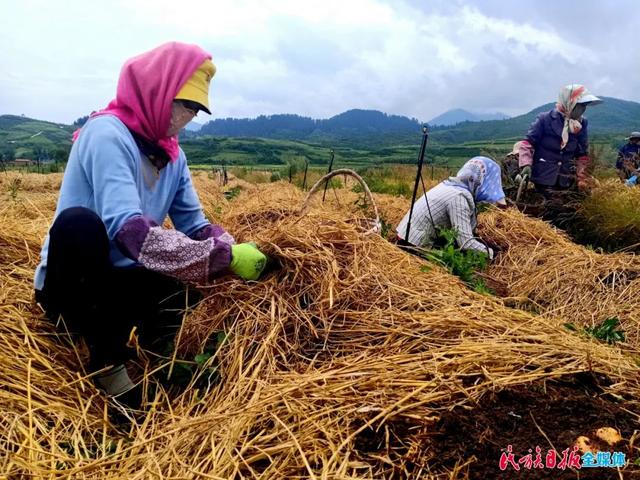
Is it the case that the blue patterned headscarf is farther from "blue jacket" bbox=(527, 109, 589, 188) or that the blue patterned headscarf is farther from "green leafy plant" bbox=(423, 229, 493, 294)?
"blue jacket" bbox=(527, 109, 589, 188)

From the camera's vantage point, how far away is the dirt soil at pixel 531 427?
1.12 meters

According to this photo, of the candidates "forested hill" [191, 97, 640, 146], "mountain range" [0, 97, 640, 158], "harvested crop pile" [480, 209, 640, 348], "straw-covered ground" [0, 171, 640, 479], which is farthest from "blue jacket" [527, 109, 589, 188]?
"forested hill" [191, 97, 640, 146]

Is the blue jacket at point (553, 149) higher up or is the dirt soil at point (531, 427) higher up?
the blue jacket at point (553, 149)

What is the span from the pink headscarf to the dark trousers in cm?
41

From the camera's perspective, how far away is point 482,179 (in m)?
3.57

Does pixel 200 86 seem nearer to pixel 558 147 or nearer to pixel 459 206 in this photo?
pixel 459 206

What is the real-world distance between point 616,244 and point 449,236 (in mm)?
2024

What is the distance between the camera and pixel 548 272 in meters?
3.36

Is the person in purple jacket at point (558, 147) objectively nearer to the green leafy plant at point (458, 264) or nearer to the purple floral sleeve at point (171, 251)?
the green leafy plant at point (458, 264)

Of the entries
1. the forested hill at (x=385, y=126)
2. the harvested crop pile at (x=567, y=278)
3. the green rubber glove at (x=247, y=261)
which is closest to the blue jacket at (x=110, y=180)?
the green rubber glove at (x=247, y=261)

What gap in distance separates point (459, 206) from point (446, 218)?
0.55 feet

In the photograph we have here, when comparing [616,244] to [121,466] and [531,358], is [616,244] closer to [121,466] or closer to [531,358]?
[531,358]

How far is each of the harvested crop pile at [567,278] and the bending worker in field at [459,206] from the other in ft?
1.09

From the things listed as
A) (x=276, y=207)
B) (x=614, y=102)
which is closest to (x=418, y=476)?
(x=276, y=207)
